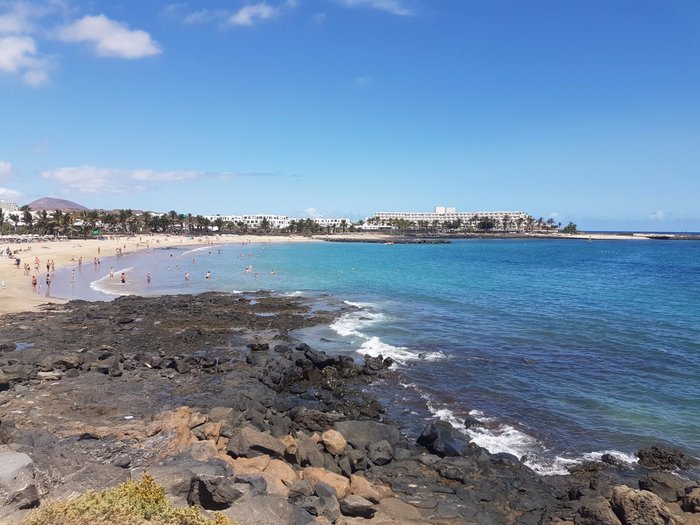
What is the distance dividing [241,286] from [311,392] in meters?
32.7

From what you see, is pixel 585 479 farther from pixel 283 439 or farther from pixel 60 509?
pixel 60 509

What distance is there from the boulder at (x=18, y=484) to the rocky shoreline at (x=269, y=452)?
25 mm

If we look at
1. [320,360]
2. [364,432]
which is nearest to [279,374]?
[320,360]

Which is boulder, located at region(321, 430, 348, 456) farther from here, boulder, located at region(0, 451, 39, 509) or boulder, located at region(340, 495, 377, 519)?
boulder, located at region(0, 451, 39, 509)

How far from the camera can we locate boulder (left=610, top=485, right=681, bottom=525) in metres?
9.46

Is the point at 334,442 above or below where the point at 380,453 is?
above

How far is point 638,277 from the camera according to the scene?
63875 mm

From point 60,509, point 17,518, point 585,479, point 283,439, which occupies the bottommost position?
point 585,479

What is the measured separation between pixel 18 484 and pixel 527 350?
75.2 feet

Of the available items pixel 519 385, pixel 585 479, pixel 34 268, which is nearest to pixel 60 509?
pixel 585 479

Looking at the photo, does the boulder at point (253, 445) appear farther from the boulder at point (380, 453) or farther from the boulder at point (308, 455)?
the boulder at point (380, 453)

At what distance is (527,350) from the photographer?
25.0 m

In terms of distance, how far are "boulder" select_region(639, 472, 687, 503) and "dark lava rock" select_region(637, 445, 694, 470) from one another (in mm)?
1722

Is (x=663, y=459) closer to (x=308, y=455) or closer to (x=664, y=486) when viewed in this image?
(x=664, y=486)
